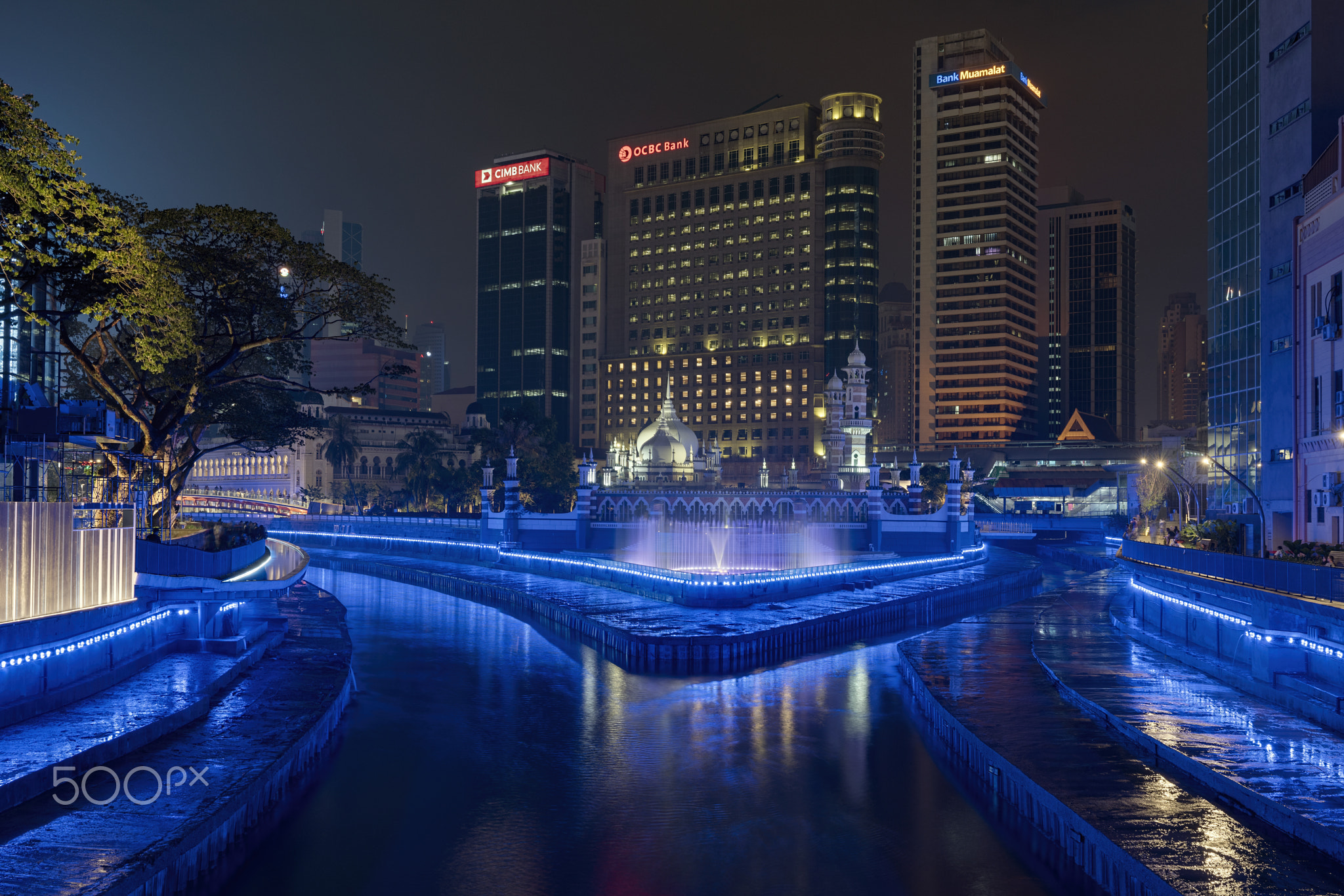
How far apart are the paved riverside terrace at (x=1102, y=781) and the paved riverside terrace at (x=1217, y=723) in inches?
37.8

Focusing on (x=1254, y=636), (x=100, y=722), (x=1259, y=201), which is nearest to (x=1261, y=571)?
(x=1254, y=636)

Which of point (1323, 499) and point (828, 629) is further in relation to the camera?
point (828, 629)

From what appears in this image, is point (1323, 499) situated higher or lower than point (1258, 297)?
lower

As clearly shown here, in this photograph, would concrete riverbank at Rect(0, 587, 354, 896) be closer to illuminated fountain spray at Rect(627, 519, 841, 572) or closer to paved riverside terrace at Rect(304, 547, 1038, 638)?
paved riverside terrace at Rect(304, 547, 1038, 638)

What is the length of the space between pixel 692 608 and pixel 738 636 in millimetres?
11309

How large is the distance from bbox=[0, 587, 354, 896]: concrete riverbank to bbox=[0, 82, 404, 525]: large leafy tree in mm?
13244

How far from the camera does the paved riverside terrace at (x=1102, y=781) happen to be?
65.8 ft

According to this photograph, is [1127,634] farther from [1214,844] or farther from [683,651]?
[1214,844]

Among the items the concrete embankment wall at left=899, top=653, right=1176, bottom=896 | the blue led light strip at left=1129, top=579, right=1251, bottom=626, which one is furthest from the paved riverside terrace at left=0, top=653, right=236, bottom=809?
the blue led light strip at left=1129, top=579, right=1251, bottom=626

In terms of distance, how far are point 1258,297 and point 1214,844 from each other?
191ft

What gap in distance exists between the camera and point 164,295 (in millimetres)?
37719

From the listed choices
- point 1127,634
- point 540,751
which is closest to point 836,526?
point 1127,634

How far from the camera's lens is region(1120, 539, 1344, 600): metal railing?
30500 mm

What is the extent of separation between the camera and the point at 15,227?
3097 cm
